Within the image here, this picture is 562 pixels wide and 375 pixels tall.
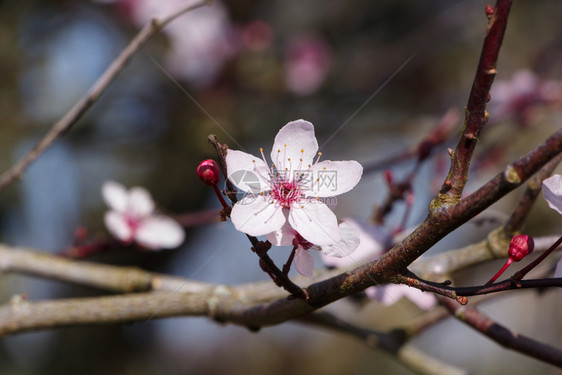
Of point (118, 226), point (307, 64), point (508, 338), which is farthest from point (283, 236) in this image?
point (307, 64)

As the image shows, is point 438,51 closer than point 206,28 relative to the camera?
No

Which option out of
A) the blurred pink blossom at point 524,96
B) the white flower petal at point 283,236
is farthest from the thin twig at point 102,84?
the blurred pink blossom at point 524,96

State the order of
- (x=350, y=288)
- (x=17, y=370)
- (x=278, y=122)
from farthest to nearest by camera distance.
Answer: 1. (x=278, y=122)
2. (x=17, y=370)
3. (x=350, y=288)

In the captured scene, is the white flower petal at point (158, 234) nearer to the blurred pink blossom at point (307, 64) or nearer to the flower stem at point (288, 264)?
the flower stem at point (288, 264)

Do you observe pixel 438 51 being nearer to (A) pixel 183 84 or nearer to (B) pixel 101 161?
(A) pixel 183 84

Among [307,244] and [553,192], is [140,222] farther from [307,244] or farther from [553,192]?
[553,192]

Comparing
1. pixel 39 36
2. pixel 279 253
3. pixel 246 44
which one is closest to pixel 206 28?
pixel 246 44
